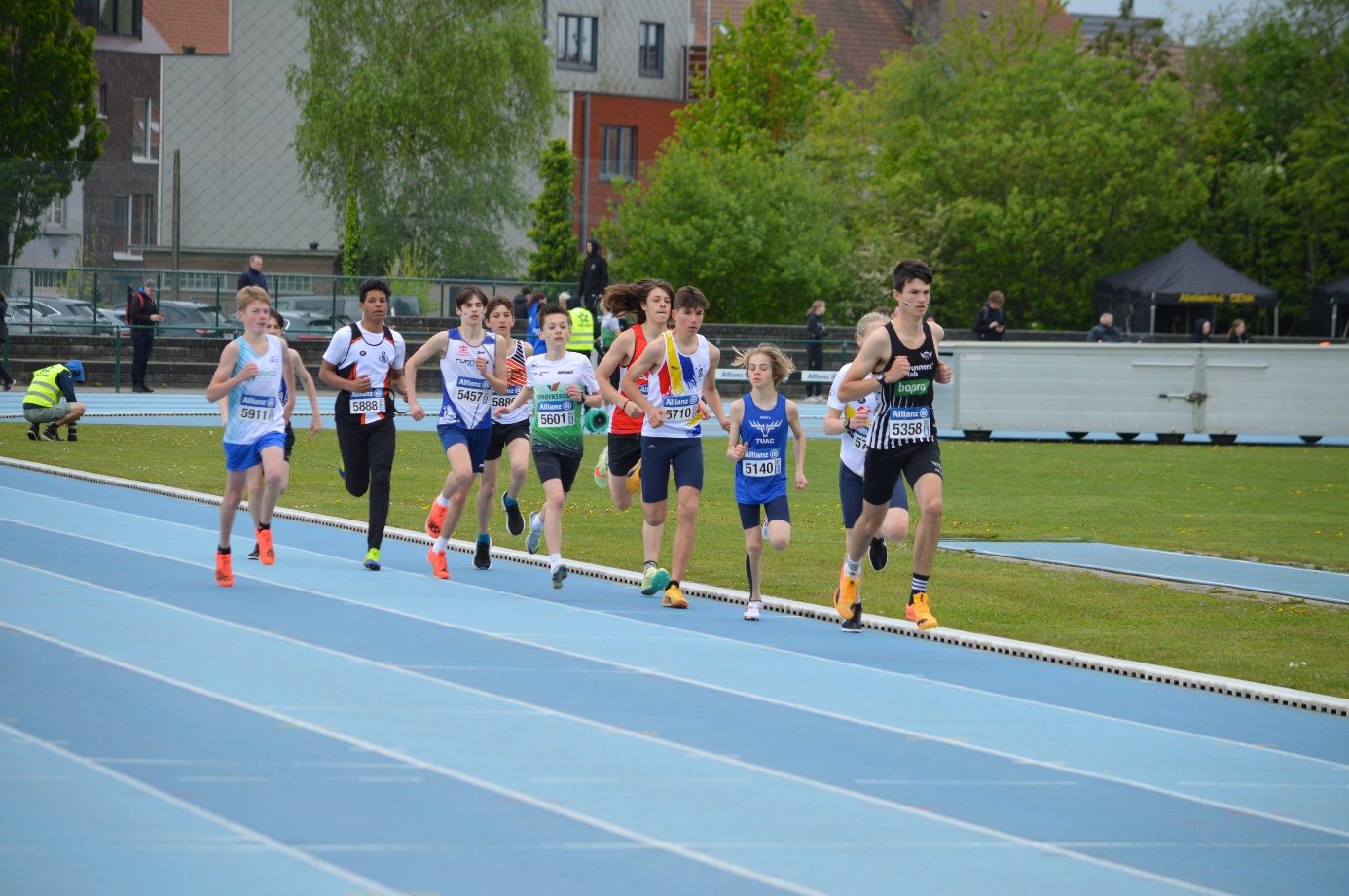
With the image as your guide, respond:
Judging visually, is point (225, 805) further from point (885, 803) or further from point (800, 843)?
point (885, 803)

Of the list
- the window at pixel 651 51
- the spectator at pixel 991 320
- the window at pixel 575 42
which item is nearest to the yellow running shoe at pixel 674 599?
the spectator at pixel 991 320

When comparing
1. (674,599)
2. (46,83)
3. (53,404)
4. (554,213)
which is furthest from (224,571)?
(46,83)

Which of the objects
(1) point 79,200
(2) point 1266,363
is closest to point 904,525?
(2) point 1266,363

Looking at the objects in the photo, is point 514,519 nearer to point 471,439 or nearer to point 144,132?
point 471,439

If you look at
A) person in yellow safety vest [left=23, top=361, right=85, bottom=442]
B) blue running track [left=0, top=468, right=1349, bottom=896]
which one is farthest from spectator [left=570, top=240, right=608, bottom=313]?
blue running track [left=0, top=468, right=1349, bottom=896]

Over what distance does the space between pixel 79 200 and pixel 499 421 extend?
2928 cm

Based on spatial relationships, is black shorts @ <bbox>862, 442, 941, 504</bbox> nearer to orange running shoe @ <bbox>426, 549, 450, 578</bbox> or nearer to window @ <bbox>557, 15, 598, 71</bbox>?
orange running shoe @ <bbox>426, 549, 450, 578</bbox>

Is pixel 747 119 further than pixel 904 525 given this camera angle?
Yes

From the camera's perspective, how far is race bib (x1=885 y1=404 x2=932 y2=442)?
406 inches

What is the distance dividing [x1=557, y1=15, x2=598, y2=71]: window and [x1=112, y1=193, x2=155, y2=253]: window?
21368mm

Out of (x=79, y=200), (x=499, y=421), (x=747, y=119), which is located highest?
(x=747, y=119)

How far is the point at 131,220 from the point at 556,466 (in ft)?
105

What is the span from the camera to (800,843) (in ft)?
18.9

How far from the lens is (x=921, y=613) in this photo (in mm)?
10422
